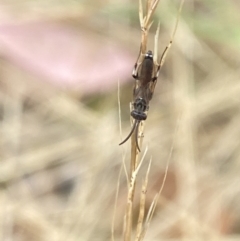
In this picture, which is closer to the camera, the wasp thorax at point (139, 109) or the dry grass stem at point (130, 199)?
the dry grass stem at point (130, 199)

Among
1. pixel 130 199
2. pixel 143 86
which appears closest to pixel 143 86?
pixel 143 86

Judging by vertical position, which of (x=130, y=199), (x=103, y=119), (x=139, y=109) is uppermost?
(x=103, y=119)

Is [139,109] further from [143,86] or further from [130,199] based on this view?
[130,199]

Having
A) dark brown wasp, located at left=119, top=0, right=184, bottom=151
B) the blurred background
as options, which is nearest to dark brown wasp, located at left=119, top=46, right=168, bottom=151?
dark brown wasp, located at left=119, top=0, right=184, bottom=151

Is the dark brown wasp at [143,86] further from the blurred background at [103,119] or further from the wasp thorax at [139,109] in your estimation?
the blurred background at [103,119]

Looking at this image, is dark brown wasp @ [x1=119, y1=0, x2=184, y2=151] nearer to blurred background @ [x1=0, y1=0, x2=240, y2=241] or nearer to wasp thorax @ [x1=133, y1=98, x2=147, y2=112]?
wasp thorax @ [x1=133, y1=98, x2=147, y2=112]

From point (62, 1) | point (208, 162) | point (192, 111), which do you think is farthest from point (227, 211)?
point (62, 1)

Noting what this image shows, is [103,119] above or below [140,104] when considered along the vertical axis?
above

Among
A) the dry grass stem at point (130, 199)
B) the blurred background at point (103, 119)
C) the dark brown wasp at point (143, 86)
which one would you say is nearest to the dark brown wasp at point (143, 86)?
the dark brown wasp at point (143, 86)

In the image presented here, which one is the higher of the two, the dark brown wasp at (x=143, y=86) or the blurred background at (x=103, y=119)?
the blurred background at (x=103, y=119)

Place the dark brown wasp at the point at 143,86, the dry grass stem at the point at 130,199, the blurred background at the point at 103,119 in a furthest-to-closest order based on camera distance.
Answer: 1. the blurred background at the point at 103,119
2. the dark brown wasp at the point at 143,86
3. the dry grass stem at the point at 130,199
